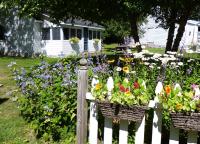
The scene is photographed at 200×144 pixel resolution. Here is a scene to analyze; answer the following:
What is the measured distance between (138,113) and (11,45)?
29.1m

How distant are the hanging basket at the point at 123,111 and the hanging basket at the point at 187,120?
0.47 m

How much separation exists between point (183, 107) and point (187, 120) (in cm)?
19

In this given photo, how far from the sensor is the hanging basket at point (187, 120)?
4836mm

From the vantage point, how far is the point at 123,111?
5387mm

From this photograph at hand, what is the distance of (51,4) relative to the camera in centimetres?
1465

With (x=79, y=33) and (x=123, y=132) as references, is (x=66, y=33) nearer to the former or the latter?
(x=79, y=33)

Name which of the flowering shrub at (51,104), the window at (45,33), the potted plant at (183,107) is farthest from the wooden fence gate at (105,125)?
the window at (45,33)

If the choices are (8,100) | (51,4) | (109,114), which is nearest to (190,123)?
(109,114)

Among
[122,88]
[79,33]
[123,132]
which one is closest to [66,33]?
[79,33]

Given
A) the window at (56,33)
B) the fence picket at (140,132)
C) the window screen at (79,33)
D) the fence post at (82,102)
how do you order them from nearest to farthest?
the fence picket at (140,132), the fence post at (82,102), the window at (56,33), the window screen at (79,33)

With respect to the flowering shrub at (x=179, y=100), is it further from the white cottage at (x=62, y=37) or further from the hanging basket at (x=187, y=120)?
the white cottage at (x=62, y=37)

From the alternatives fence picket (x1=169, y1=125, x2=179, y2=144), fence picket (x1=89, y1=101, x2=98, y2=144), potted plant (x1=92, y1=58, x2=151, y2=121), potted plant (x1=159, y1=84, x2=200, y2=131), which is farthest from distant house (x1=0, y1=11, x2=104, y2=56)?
potted plant (x1=159, y1=84, x2=200, y2=131)

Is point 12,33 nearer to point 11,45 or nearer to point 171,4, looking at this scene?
point 11,45

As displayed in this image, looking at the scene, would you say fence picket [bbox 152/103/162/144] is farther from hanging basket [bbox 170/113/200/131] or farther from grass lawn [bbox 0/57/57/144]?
grass lawn [bbox 0/57/57/144]
